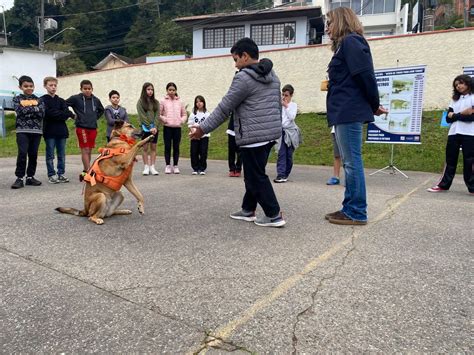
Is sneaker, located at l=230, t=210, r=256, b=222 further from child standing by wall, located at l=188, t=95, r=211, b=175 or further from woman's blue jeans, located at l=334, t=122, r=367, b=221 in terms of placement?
child standing by wall, located at l=188, t=95, r=211, b=175

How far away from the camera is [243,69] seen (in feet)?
13.4

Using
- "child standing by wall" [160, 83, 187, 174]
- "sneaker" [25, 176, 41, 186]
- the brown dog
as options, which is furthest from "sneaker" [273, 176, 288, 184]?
"sneaker" [25, 176, 41, 186]

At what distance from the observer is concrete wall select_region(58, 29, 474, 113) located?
1504cm

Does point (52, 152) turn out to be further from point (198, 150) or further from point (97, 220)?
point (97, 220)

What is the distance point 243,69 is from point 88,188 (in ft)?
7.48

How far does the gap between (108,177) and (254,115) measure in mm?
1828

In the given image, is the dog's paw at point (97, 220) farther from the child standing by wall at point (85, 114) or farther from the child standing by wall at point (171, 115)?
the child standing by wall at point (171, 115)

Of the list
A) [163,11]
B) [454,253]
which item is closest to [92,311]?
[454,253]

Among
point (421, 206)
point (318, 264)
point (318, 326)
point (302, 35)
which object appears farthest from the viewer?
point (302, 35)

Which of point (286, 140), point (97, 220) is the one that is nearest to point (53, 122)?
point (97, 220)

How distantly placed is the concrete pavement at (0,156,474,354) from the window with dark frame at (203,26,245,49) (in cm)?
3192

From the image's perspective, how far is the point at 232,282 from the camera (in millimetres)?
2811

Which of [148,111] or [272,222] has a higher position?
[148,111]

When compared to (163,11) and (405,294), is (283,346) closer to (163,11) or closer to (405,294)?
(405,294)
